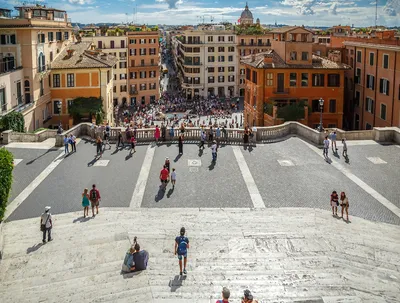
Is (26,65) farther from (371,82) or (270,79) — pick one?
(371,82)

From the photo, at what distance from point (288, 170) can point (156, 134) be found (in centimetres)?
1075

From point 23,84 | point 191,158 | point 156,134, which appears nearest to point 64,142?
point 156,134

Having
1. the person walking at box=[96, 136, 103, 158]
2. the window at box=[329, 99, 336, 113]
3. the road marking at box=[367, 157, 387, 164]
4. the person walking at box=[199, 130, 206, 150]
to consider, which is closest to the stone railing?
the person walking at box=[96, 136, 103, 158]

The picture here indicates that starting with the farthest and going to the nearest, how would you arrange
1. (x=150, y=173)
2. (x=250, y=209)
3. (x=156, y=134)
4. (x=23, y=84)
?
1. (x=23, y=84)
2. (x=156, y=134)
3. (x=150, y=173)
4. (x=250, y=209)

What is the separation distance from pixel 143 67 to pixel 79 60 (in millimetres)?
45784

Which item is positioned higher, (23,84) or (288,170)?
(23,84)

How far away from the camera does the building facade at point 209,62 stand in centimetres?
10844

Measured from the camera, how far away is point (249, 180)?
28.7 m

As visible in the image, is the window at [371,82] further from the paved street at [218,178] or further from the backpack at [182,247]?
the backpack at [182,247]

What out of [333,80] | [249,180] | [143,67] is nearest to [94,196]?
[249,180]

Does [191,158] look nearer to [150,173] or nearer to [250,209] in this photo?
[150,173]

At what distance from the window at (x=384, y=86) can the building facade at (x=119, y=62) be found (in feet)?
192

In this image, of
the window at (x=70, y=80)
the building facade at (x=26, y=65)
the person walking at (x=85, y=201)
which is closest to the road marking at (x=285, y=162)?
the person walking at (x=85, y=201)

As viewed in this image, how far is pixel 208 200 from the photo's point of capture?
25.6 metres
